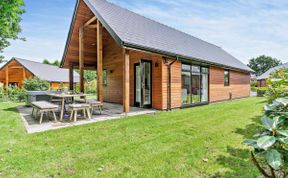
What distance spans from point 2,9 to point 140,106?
1087 centimetres

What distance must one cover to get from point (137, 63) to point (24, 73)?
59.2 ft

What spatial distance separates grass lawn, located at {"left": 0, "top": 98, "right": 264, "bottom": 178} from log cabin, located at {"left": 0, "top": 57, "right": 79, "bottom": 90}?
59.3 feet

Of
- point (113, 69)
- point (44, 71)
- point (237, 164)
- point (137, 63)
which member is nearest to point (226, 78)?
point (137, 63)

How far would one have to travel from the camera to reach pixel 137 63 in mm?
8719

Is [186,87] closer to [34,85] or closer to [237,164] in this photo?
[237,164]

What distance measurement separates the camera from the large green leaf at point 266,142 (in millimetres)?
1057

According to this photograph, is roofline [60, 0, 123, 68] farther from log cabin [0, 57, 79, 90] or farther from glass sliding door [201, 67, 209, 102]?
log cabin [0, 57, 79, 90]

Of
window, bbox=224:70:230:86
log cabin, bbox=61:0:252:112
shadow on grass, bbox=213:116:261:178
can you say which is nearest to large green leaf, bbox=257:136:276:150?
shadow on grass, bbox=213:116:261:178

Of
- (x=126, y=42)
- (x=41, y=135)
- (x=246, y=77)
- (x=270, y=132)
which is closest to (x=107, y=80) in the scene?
(x=126, y=42)

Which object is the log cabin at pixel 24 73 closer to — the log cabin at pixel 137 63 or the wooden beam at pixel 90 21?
the log cabin at pixel 137 63

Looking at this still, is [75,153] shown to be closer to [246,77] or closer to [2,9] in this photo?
[2,9]

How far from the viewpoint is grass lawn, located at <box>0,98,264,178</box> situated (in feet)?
8.05

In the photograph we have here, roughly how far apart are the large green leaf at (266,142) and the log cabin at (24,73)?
21777 mm

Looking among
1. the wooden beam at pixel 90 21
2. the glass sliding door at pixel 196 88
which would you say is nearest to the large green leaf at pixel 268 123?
the wooden beam at pixel 90 21
